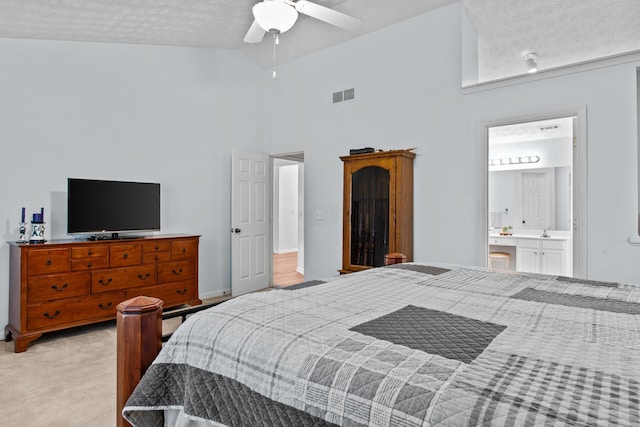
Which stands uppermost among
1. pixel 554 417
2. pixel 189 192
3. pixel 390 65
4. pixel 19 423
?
pixel 390 65

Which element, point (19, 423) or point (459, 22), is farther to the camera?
point (459, 22)

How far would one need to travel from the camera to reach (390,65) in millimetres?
4164

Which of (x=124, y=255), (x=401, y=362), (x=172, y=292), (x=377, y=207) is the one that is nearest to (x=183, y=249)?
(x=172, y=292)

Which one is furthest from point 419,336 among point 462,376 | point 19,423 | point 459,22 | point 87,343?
point 459,22

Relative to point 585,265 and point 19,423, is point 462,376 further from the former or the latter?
point 585,265

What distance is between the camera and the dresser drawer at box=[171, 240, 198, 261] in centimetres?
409

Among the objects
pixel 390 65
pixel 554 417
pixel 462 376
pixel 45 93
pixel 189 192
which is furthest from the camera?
pixel 189 192

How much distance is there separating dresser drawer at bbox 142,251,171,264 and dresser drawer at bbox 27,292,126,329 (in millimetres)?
376

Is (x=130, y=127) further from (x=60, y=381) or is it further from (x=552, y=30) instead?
(x=552, y=30)

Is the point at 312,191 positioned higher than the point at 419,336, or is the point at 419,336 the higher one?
the point at 312,191

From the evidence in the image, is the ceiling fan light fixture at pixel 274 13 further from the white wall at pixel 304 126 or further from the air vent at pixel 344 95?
the air vent at pixel 344 95

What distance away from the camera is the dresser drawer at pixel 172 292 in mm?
3842

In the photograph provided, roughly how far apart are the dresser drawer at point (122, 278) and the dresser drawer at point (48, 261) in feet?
0.87

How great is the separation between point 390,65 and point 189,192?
2782 mm
